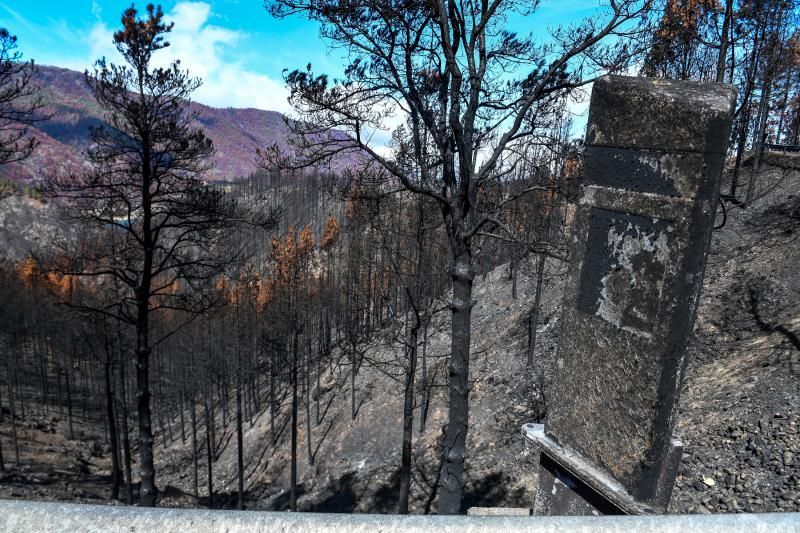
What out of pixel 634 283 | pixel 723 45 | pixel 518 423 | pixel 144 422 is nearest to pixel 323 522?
pixel 634 283

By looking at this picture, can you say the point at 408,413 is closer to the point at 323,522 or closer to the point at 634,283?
the point at 634,283

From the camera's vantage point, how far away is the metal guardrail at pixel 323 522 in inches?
58.1

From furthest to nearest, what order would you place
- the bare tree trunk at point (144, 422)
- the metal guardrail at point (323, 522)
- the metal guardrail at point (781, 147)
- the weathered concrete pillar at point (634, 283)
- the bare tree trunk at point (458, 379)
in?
the metal guardrail at point (781, 147) → the bare tree trunk at point (144, 422) → the bare tree trunk at point (458, 379) → the weathered concrete pillar at point (634, 283) → the metal guardrail at point (323, 522)

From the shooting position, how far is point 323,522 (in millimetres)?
1533

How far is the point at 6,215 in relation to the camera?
121438 millimetres

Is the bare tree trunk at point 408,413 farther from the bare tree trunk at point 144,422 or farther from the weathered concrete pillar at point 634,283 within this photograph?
the weathered concrete pillar at point 634,283

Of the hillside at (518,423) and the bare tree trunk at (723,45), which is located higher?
the bare tree trunk at (723,45)

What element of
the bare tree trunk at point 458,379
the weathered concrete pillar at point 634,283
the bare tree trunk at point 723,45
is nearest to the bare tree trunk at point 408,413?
the bare tree trunk at point 458,379

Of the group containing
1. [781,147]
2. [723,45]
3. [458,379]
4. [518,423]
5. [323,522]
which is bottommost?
[518,423]

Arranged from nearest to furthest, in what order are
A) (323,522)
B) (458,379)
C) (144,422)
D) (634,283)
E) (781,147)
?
(323,522), (634,283), (458,379), (144,422), (781,147)

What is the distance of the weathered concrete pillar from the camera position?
238 centimetres

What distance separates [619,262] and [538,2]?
4340 mm

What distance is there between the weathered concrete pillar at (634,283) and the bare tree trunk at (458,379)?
2.87m

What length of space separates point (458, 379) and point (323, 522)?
4.54 meters
